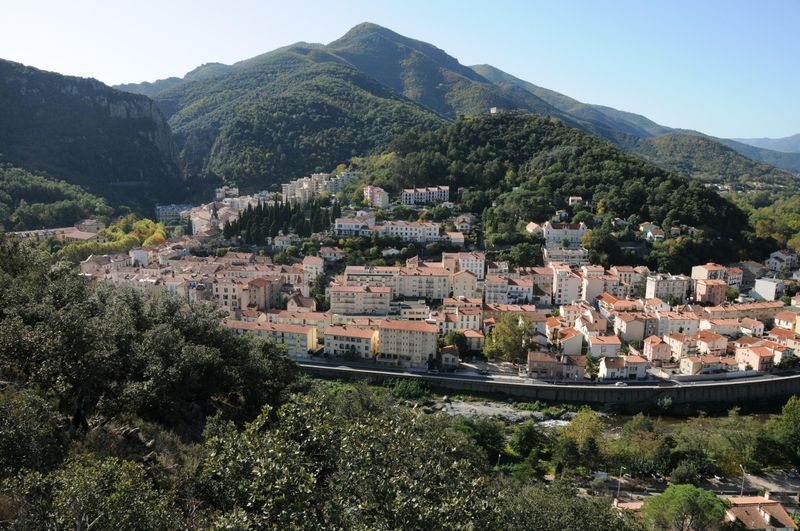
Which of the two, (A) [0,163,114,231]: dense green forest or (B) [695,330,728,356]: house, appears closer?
(B) [695,330,728,356]: house

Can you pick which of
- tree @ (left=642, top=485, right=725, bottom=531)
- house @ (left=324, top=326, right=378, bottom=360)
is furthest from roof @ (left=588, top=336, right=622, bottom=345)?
tree @ (left=642, top=485, right=725, bottom=531)

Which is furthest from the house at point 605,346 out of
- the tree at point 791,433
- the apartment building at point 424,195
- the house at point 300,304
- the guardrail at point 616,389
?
the apartment building at point 424,195

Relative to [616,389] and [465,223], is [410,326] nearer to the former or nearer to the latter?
[616,389]

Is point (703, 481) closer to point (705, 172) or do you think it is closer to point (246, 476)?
point (246, 476)

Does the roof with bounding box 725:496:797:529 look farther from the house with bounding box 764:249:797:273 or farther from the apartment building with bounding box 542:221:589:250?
the house with bounding box 764:249:797:273

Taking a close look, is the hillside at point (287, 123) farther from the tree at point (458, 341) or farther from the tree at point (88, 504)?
the tree at point (88, 504)
